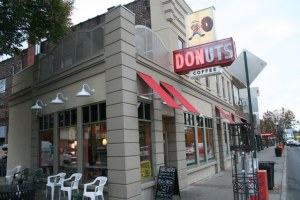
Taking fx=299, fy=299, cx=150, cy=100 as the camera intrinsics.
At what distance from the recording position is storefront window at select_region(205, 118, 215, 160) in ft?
55.2

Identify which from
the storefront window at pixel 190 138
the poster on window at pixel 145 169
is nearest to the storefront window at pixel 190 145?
the storefront window at pixel 190 138

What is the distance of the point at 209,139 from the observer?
17.3 metres

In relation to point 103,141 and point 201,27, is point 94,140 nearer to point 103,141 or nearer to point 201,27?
Result: point 103,141

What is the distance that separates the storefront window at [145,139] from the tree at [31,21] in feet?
14.8

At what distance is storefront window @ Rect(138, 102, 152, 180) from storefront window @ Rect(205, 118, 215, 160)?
732 cm

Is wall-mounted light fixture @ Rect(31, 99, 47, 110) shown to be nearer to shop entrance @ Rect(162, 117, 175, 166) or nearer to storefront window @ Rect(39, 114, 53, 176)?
storefront window @ Rect(39, 114, 53, 176)

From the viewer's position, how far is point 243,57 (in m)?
6.89

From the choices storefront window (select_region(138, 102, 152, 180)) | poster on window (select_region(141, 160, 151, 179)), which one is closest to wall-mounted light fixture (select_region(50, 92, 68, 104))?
storefront window (select_region(138, 102, 152, 180))

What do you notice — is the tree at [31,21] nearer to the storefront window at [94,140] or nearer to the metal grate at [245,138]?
the storefront window at [94,140]

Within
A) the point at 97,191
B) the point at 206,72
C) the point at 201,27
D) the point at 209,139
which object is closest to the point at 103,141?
the point at 97,191

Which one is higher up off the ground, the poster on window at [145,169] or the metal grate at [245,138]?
the metal grate at [245,138]

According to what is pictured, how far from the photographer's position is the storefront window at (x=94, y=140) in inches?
371

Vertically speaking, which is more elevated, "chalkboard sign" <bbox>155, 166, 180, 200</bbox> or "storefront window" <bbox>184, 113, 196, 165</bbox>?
"storefront window" <bbox>184, 113, 196, 165</bbox>

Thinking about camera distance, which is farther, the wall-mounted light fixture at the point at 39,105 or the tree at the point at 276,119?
the tree at the point at 276,119
